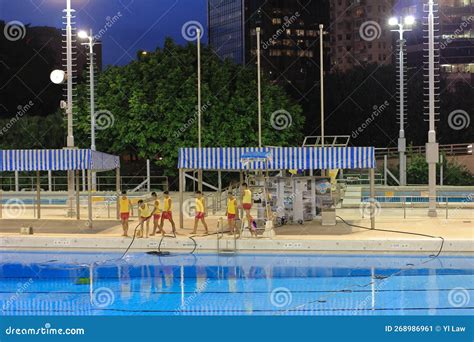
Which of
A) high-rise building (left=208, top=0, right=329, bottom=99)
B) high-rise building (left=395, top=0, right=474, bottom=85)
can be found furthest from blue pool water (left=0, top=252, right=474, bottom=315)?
high-rise building (left=395, top=0, right=474, bottom=85)

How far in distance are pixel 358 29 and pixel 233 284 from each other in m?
104

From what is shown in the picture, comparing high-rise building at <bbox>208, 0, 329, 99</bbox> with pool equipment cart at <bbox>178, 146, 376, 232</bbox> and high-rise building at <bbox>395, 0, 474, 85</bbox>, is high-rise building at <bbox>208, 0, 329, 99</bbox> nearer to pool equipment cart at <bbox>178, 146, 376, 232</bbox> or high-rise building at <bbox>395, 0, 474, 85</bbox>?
high-rise building at <bbox>395, 0, 474, 85</bbox>

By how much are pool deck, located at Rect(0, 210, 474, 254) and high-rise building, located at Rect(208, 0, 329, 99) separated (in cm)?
4966

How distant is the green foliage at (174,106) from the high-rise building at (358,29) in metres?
68.2

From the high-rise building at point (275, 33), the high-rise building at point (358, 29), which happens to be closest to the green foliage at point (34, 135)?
the high-rise building at point (275, 33)

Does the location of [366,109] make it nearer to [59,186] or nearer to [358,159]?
[59,186]

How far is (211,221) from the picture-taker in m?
25.6

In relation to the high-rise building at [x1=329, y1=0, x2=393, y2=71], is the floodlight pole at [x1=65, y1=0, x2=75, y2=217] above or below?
below

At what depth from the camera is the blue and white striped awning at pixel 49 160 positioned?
75.5 ft

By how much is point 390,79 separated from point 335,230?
3713 cm

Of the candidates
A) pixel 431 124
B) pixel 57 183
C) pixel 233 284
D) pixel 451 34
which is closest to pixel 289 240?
pixel 233 284

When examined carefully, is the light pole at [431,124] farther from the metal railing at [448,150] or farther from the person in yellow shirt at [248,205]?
the metal railing at [448,150]

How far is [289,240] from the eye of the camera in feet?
65.2

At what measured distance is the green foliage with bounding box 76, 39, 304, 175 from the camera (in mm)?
41781
